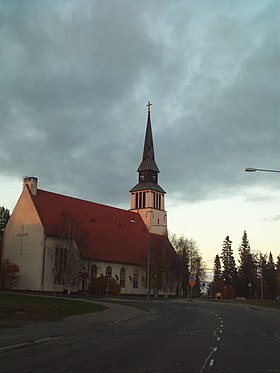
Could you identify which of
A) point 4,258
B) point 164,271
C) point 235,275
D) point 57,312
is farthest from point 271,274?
point 57,312

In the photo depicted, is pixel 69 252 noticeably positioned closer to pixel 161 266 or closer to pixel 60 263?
pixel 60 263

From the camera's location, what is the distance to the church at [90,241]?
70312 millimetres

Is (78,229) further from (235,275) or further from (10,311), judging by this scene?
(235,275)

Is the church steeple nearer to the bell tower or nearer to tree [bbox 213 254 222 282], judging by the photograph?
the bell tower

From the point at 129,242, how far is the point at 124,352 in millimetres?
74900

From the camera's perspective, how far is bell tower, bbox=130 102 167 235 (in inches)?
3829

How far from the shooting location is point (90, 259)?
7569 centimetres

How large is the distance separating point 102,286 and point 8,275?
13.5 metres

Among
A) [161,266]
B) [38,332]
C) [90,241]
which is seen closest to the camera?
[38,332]

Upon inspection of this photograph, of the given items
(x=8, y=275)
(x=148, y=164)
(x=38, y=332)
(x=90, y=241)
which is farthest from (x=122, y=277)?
(x=38, y=332)

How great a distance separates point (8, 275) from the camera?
225 ft

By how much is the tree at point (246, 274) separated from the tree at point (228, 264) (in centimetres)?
192

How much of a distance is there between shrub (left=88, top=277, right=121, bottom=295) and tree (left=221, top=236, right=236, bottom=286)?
228 feet

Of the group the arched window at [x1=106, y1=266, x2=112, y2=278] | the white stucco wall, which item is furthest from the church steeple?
the white stucco wall
